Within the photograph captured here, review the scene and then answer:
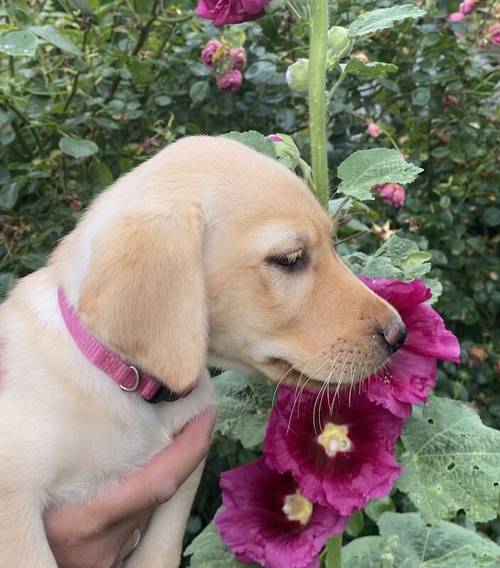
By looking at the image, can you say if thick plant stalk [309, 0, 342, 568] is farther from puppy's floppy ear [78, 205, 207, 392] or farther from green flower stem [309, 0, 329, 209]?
puppy's floppy ear [78, 205, 207, 392]

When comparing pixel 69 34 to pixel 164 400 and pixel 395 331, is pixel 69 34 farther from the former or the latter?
→ pixel 395 331

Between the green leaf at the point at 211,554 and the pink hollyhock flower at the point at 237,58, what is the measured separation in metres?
1.37

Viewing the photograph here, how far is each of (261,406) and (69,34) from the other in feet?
5.01

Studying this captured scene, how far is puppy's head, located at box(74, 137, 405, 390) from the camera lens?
1.41 meters

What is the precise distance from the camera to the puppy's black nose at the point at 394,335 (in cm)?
142

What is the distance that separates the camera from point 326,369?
1.52 meters

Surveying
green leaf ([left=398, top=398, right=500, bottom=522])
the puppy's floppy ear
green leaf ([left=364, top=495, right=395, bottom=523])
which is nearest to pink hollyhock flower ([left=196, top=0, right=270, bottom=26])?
the puppy's floppy ear

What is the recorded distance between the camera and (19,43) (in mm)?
1851

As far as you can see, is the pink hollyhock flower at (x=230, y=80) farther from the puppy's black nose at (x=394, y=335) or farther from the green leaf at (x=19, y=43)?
the puppy's black nose at (x=394, y=335)

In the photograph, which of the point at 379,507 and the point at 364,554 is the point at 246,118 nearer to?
the point at 379,507

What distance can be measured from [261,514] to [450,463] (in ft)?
1.15

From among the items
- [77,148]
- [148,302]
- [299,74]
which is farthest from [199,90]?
[148,302]

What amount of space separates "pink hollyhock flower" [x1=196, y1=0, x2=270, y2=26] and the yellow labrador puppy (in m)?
0.28

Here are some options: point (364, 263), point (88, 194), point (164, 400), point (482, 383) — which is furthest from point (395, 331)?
point (482, 383)
